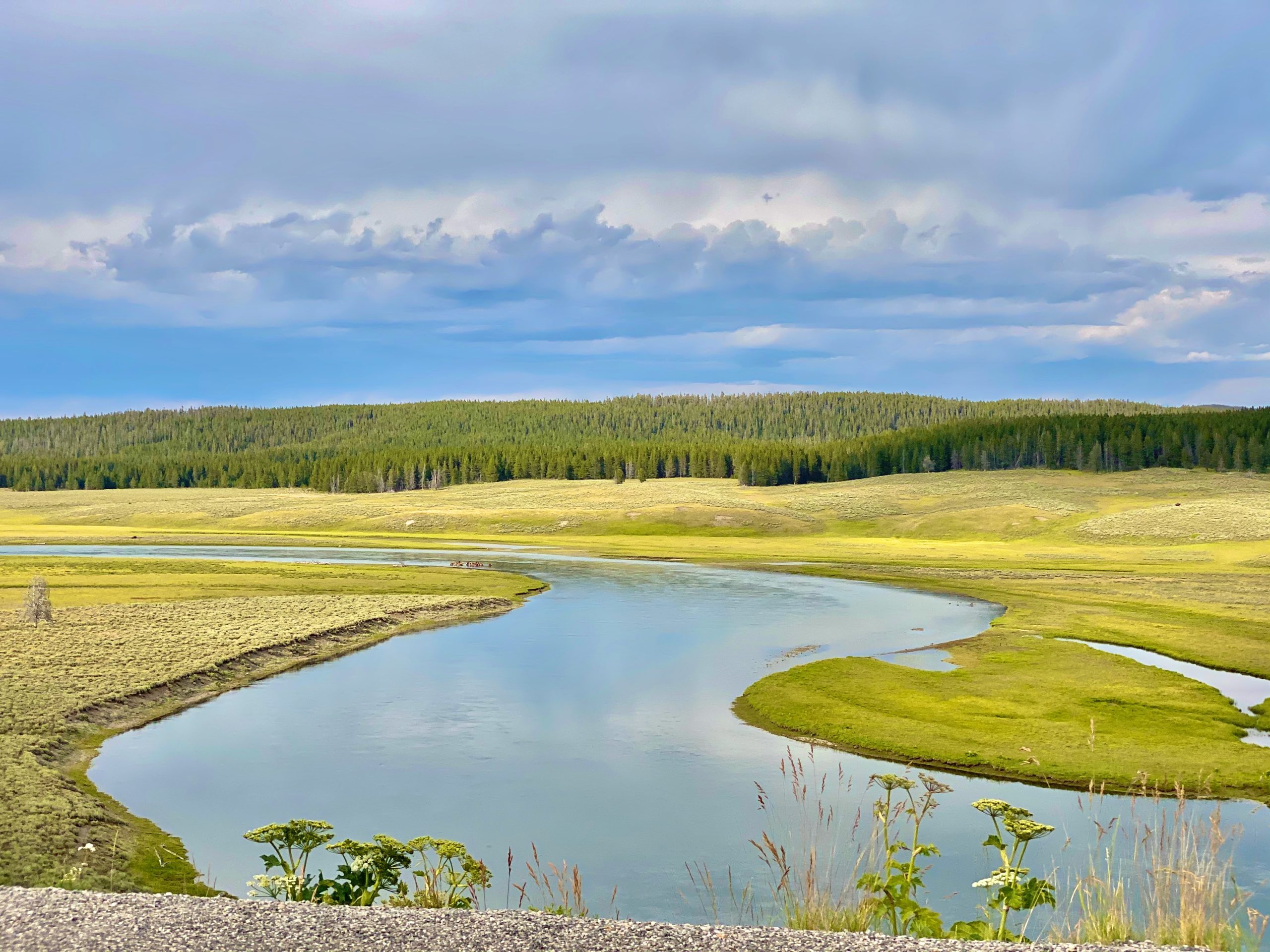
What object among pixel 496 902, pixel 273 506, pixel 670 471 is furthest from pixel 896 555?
pixel 670 471

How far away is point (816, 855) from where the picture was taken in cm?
1173

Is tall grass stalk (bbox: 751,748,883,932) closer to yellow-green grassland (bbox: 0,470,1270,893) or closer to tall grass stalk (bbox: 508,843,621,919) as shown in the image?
tall grass stalk (bbox: 508,843,621,919)

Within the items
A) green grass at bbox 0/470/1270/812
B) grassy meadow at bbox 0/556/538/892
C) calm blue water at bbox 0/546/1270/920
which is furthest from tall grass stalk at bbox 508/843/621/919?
green grass at bbox 0/470/1270/812

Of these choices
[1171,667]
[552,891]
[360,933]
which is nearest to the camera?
[360,933]

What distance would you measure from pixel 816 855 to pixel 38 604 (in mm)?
36951

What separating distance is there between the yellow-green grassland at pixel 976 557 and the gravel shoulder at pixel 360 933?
19.2 feet

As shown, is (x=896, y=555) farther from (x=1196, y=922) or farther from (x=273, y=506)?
(x=273, y=506)

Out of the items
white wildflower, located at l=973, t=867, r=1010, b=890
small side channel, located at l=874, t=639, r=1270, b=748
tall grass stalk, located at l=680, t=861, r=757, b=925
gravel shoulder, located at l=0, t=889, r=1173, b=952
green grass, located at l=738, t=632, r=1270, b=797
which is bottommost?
small side channel, located at l=874, t=639, r=1270, b=748

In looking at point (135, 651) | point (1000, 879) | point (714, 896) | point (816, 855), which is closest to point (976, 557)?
point (135, 651)

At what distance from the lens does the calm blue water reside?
55.3ft

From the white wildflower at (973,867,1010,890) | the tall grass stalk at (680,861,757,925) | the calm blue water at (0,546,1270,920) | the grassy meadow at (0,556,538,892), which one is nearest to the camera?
the white wildflower at (973,867,1010,890)

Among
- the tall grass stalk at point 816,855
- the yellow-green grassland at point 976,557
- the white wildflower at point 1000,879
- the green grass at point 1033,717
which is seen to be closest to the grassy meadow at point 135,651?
the yellow-green grassland at point 976,557

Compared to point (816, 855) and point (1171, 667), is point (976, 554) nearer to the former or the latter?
point (1171, 667)

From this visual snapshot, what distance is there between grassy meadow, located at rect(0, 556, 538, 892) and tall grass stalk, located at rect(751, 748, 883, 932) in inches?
368
